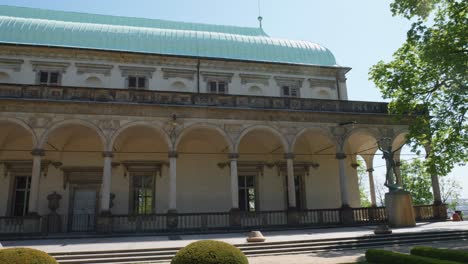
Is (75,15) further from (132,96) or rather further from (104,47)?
(132,96)

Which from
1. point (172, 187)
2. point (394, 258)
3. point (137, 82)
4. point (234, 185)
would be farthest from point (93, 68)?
point (394, 258)

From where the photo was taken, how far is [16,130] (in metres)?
20.4

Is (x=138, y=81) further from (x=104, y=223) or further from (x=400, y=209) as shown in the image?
(x=400, y=209)

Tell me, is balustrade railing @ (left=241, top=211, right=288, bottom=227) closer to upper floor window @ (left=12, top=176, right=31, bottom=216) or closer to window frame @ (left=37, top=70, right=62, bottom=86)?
upper floor window @ (left=12, top=176, right=31, bottom=216)

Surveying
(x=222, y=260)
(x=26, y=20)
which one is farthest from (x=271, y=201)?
(x=26, y=20)

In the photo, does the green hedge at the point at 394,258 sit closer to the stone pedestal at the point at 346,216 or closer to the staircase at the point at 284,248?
the staircase at the point at 284,248

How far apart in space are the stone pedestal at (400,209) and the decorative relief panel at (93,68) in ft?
57.2

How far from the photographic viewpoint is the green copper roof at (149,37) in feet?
76.0

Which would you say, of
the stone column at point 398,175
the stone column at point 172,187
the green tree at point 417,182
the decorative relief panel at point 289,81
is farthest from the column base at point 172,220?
the green tree at point 417,182

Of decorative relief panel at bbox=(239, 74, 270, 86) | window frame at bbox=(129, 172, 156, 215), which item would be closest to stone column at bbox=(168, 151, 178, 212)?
window frame at bbox=(129, 172, 156, 215)

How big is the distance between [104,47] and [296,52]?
13218mm

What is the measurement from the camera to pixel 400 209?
18766 mm

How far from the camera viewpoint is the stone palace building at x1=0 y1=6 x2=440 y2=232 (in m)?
18.5

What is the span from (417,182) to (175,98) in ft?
150
